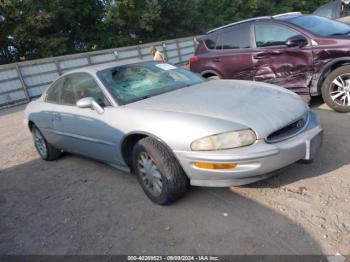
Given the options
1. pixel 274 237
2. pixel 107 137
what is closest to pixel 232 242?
pixel 274 237

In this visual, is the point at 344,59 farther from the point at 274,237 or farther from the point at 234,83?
the point at 274,237

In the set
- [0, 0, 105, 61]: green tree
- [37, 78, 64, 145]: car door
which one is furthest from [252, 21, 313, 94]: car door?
[0, 0, 105, 61]: green tree

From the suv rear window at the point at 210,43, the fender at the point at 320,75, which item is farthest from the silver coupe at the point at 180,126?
the suv rear window at the point at 210,43

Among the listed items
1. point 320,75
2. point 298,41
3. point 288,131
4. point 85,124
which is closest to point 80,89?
point 85,124

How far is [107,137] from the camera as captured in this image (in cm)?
380

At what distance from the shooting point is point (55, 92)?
4.99 m

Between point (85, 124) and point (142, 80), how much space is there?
2.85 feet

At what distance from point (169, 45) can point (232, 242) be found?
16.6m

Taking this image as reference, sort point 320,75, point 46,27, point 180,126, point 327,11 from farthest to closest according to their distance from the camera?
point 46,27, point 327,11, point 320,75, point 180,126

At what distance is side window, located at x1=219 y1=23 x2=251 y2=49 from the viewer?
632 centimetres

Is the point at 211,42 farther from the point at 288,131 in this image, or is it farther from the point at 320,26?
the point at 288,131

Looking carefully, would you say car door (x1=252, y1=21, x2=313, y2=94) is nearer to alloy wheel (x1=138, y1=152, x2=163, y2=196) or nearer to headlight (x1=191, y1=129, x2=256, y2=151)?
headlight (x1=191, y1=129, x2=256, y2=151)

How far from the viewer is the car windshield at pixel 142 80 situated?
3.89 m

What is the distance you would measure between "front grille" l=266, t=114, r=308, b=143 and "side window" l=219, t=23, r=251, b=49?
3260mm
